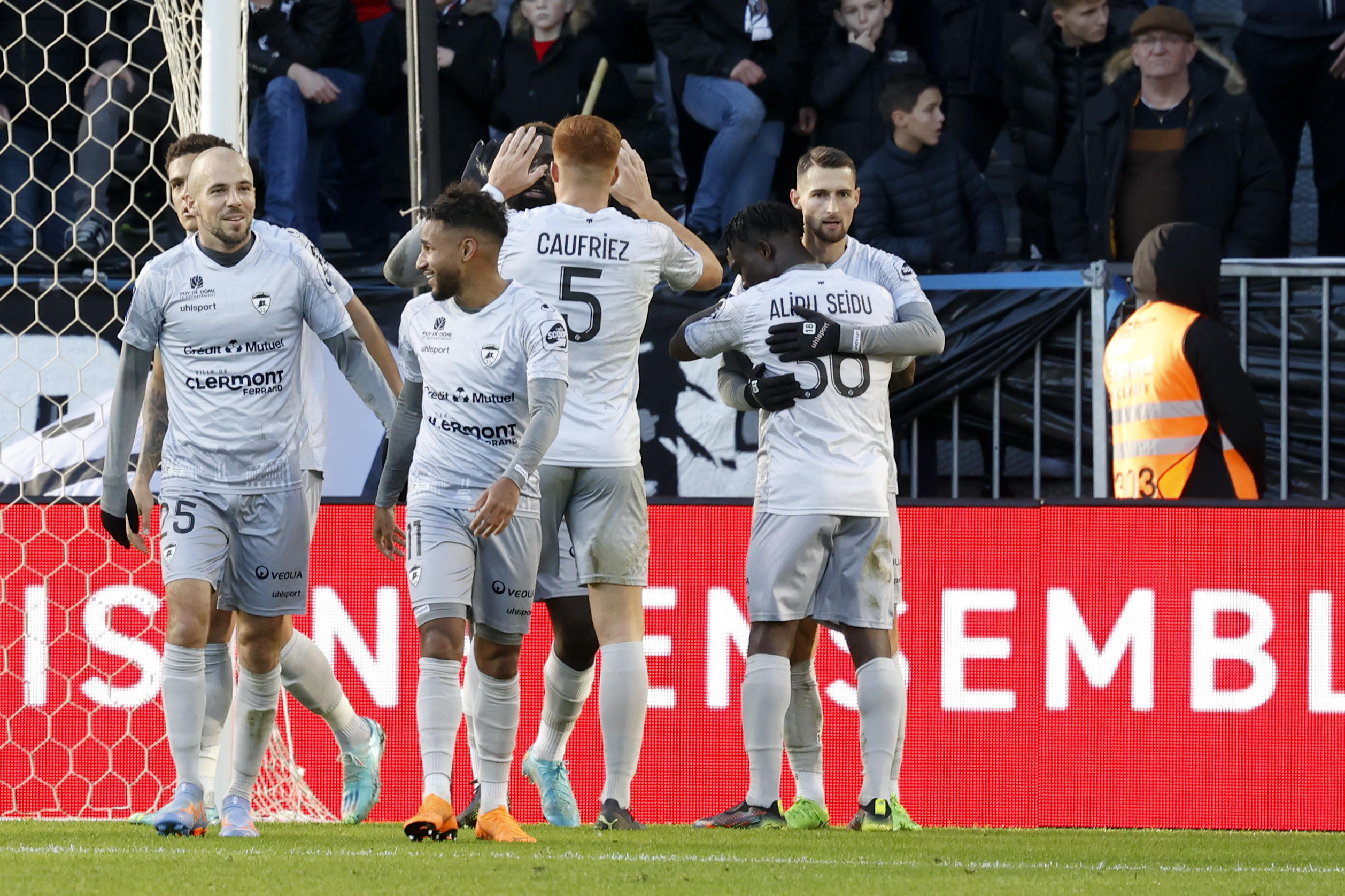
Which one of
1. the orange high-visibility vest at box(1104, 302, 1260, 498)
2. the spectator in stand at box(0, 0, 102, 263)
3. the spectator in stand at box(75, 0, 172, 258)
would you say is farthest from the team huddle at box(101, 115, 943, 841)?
the spectator in stand at box(0, 0, 102, 263)

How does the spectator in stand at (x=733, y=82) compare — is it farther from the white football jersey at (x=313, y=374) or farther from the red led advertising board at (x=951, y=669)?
the white football jersey at (x=313, y=374)

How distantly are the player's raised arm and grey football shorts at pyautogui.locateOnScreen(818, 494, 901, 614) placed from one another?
832mm

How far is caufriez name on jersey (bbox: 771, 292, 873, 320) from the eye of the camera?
540 centimetres

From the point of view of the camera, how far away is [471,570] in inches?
185

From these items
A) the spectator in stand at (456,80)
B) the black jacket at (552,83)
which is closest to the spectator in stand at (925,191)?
the black jacket at (552,83)

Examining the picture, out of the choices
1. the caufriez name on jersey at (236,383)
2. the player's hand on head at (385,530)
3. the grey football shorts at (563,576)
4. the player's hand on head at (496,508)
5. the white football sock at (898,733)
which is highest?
the caufriez name on jersey at (236,383)

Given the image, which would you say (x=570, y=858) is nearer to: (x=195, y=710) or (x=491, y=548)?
(x=491, y=548)

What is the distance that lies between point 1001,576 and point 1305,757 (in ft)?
3.77

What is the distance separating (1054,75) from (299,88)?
3470mm

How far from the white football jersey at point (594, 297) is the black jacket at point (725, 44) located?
12.2ft

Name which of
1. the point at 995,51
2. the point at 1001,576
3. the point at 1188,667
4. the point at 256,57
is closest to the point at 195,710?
the point at 1001,576

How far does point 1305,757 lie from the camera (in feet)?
20.8

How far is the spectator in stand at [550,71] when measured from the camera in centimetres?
898

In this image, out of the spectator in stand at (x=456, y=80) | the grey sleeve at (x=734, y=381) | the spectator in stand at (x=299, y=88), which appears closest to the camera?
the grey sleeve at (x=734, y=381)
